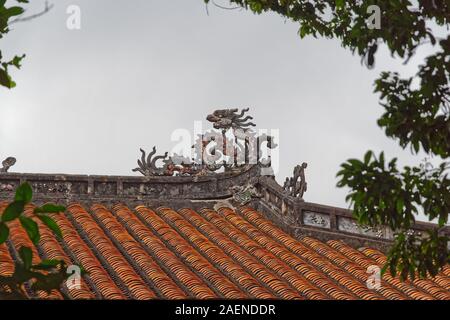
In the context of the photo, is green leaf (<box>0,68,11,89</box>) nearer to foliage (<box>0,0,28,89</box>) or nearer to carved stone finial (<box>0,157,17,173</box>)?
foliage (<box>0,0,28,89</box>)

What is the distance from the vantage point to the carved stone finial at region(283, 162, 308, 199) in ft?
49.9

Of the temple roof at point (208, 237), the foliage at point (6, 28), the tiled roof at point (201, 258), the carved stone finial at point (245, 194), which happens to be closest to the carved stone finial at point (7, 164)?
the temple roof at point (208, 237)

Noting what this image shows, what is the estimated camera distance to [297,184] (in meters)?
15.3

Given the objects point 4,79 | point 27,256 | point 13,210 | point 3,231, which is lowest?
point 27,256

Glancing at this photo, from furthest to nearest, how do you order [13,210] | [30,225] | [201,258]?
[201,258], [30,225], [13,210]

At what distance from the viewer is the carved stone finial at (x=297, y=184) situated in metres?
15.2

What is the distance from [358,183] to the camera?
7.41 metres

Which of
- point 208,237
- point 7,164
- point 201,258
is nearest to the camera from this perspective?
point 201,258

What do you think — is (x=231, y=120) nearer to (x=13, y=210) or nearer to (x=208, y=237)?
(x=208, y=237)

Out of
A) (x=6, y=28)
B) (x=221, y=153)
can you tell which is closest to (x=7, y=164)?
(x=221, y=153)

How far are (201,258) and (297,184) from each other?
2.58 meters

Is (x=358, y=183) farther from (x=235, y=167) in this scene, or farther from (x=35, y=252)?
(x=235, y=167)
